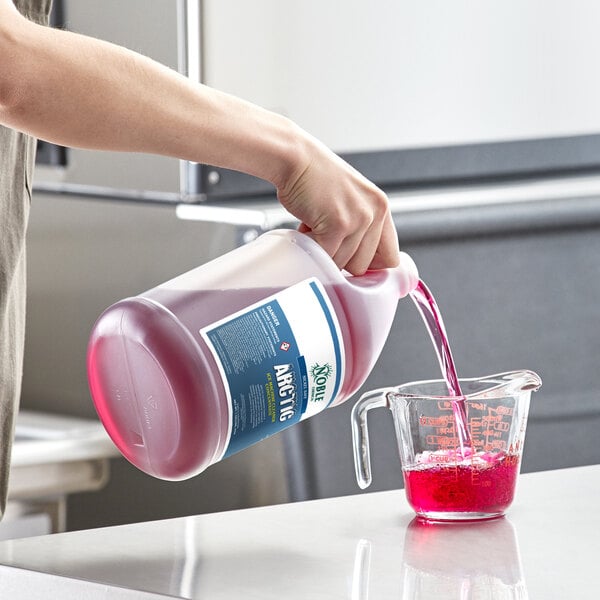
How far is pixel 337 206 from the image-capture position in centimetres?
88

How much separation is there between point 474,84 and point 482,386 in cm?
78

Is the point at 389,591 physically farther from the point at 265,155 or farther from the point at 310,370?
the point at 265,155

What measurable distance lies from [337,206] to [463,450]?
0.21 metres

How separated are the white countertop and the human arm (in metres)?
0.21

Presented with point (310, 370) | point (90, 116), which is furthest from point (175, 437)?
point (90, 116)

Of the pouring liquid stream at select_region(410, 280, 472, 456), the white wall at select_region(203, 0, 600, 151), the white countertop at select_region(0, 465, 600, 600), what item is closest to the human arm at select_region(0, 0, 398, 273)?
the pouring liquid stream at select_region(410, 280, 472, 456)

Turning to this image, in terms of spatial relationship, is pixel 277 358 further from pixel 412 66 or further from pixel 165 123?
pixel 412 66

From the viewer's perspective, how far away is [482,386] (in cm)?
101

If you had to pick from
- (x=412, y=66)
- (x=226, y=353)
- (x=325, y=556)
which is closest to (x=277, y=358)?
(x=226, y=353)

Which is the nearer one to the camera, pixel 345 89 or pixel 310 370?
pixel 310 370

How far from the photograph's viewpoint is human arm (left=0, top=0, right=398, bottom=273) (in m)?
0.74

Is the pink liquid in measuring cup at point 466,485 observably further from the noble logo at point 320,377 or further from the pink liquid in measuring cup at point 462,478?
the noble logo at point 320,377

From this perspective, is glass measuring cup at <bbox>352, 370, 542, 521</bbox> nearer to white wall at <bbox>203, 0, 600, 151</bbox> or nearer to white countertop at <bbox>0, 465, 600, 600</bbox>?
white countertop at <bbox>0, 465, 600, 600</bbox>

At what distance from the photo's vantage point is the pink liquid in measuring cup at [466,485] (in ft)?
3.04
